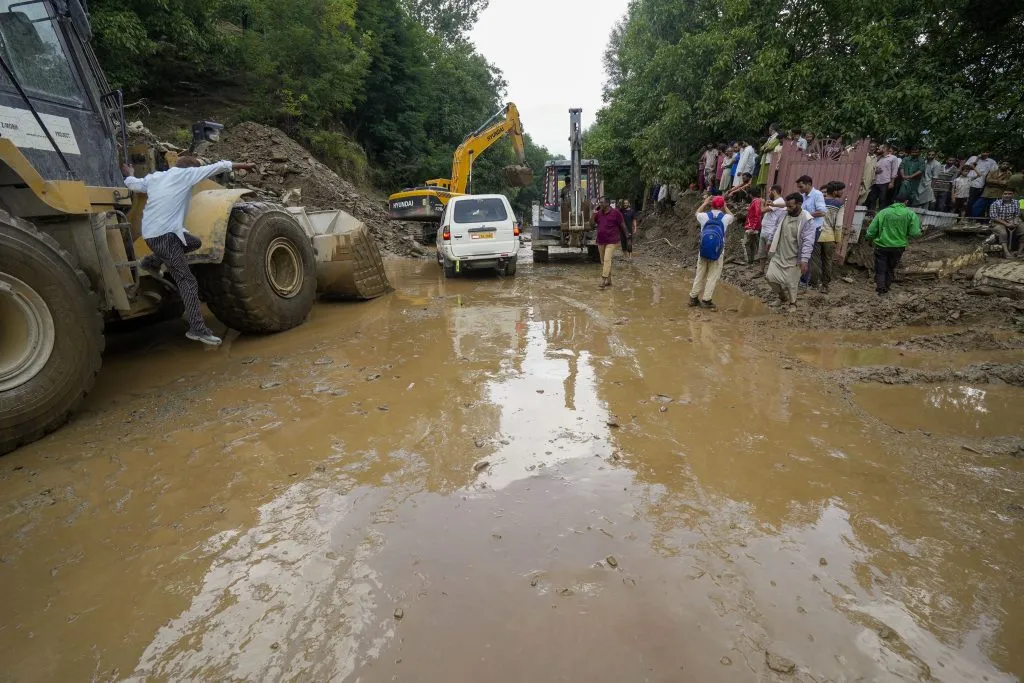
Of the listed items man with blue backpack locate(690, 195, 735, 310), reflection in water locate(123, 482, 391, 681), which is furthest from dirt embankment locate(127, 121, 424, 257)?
reflection in water locate(123, 482, 391, 681)

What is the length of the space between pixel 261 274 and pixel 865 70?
1246 centimetres

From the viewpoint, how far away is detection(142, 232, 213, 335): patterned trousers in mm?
4676

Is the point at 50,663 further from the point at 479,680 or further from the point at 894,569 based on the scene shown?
the point at 894,569

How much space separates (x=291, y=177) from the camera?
1516cm

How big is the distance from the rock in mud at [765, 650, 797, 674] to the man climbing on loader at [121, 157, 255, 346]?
513 centimetres

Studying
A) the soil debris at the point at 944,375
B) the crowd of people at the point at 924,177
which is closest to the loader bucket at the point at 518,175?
the crowd of people at the point at 924,177

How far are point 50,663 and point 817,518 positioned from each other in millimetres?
3346

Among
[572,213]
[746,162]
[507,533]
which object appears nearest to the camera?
[507,533]

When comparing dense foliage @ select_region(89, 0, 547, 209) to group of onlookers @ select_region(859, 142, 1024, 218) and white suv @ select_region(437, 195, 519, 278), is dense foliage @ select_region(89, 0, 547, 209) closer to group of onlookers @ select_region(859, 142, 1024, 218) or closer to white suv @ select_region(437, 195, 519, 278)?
white suv @ select_region(437, 195, 519, 278)

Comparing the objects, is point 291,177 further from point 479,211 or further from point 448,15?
point 448,15

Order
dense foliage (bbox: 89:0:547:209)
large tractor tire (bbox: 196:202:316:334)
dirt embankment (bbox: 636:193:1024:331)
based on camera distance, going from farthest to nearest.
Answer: dense foliage (bbox: 89:0:547:209) < dirt embankment (bbox: 636:193:1024:331) < large tractor tire (bbox: 196:202:316:334)

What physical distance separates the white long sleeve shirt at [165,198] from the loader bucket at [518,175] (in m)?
10.0

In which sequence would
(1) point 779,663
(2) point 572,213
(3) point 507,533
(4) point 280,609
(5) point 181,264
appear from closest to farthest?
(1) point 779,663 < (4) point 280,609 < (3) point 507,533 < (5) point 181,264 < (2) point 572,213

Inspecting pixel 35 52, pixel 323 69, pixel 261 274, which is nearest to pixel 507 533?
pixel 261 274
